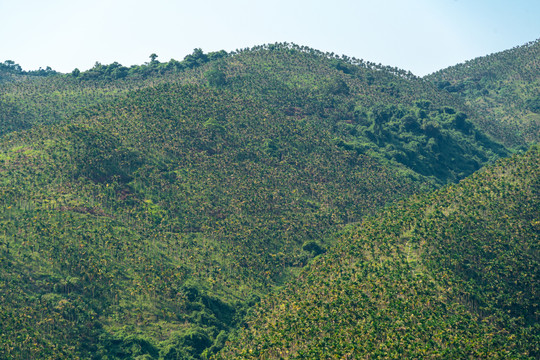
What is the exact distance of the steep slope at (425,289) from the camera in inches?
3711

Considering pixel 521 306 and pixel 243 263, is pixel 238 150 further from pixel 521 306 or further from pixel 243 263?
pixel 521 306

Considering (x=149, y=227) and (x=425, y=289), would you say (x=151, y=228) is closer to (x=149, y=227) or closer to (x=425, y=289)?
(x=149, y=227)

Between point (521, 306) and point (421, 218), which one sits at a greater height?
point (421, 218)

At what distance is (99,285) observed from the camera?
4867 inches

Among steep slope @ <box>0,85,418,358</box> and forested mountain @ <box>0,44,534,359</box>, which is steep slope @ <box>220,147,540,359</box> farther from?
steep slope @ <box>0,85,418,358</box>

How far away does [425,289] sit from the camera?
109125 millimetres

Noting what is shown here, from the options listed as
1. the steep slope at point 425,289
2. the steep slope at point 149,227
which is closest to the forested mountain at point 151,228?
the steep slope at point 149,227

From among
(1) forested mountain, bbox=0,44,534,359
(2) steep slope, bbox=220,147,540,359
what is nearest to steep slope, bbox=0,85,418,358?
(1) forested mountain, bbox=0,44,534,359

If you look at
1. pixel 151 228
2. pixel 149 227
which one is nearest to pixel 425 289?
pixel 151 228

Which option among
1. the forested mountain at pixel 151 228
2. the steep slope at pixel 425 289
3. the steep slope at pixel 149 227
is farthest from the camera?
the steep slope at pixel 149 227

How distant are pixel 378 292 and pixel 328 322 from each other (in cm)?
1387

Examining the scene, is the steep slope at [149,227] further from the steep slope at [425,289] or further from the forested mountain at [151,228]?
the steep slope at [425,289]

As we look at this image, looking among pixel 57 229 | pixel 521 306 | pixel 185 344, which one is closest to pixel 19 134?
pixel 57 229

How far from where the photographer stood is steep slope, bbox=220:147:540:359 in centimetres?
9425
